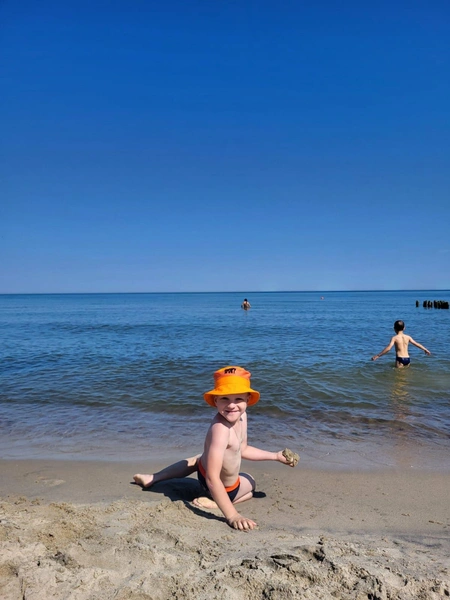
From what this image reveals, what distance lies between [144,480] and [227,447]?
1212 millimetres

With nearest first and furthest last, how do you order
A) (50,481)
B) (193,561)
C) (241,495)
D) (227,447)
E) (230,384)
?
(193,561) → (230,384) → (227,447) → (241,495) → (50,481)

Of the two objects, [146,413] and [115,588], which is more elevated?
[115,588]

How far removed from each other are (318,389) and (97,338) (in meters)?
14.2

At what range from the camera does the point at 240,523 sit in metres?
3.40

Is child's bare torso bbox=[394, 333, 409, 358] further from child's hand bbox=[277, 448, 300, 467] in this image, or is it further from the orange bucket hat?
the orange bucket hat

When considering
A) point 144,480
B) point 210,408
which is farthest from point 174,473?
point 210,408

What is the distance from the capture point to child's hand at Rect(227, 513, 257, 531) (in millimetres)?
3383

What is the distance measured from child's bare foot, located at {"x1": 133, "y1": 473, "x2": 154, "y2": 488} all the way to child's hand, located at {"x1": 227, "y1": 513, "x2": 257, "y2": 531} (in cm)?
124

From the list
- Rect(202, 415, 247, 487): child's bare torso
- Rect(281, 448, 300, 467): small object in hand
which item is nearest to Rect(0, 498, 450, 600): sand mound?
Rect(202, 415, 247, 487): child's bare torso

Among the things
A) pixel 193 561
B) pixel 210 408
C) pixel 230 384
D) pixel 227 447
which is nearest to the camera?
pixel 193 561

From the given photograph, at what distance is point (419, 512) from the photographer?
385cm

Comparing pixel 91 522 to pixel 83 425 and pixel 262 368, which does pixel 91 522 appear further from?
pixel 262 368

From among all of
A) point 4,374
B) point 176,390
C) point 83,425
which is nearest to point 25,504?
point 83,425

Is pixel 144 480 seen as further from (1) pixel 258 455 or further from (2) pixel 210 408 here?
(2) pixel 210 408
